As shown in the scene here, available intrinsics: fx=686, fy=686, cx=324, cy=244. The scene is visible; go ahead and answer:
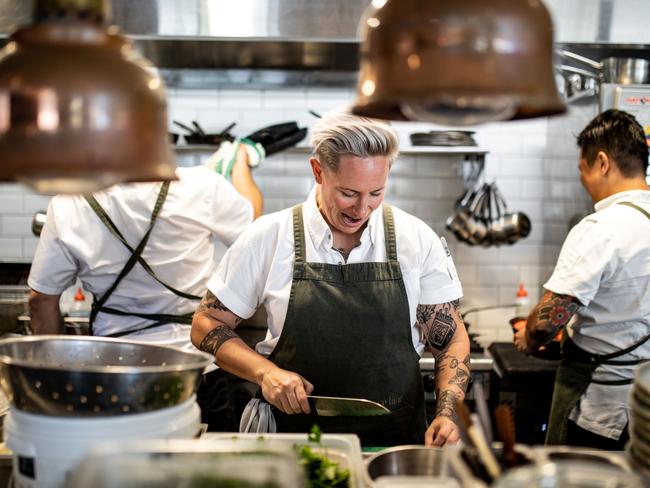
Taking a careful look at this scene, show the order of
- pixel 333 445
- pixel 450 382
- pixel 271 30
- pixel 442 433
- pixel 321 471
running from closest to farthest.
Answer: pixel 321 471 → pixel 333 445 → pixel 442 433 → pixel 450 382 → pixel 271 30

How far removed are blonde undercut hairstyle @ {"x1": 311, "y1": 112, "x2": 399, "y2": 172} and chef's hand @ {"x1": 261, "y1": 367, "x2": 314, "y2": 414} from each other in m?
0.71

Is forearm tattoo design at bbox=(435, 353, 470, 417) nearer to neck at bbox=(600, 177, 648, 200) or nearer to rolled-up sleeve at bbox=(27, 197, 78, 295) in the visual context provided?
neck at bbox=(600, 177, 648, 200)

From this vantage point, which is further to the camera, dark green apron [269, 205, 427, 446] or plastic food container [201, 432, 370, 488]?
dark green apron [269, 205, 427, 446]

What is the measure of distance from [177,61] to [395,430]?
265 cm

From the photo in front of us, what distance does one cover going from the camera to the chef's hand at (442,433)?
1947 millimetres

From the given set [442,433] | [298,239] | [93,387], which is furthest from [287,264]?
[93,387]

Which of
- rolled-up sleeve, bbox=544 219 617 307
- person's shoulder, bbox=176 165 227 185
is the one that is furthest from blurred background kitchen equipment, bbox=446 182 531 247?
person's shoulder, bbox=176 165 227 185

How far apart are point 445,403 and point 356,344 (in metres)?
0.35

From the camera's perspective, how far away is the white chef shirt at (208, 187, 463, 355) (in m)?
2.40

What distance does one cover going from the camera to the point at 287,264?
240cm

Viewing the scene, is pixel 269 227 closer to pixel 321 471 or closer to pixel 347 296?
pixel 347 296

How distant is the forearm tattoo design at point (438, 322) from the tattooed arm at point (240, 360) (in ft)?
1.77

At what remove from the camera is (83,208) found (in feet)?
9.82

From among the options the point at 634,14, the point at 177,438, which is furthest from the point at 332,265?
the point at 634,14
